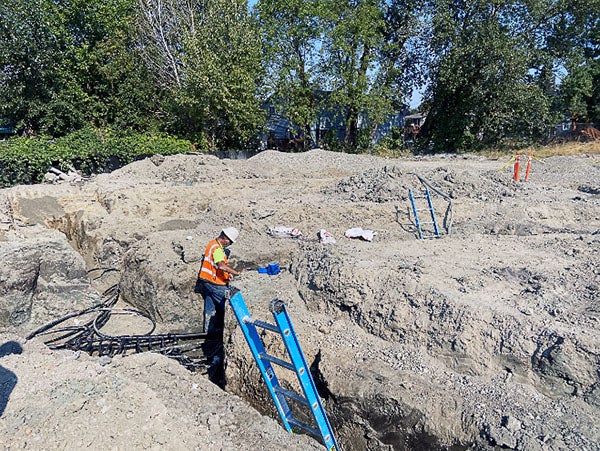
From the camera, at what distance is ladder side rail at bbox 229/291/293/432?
13.2 feet

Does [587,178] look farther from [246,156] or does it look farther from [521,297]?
[246,156]

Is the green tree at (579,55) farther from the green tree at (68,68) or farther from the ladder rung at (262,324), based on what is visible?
the ladder rung at (262,324)

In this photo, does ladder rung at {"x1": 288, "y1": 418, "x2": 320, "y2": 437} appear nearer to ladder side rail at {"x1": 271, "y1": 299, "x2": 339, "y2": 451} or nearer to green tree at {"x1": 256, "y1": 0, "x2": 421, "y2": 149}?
ladder side rail at {"x1": 271, "y1": 299, "x2": 339, "y2": 451}

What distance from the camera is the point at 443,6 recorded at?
23609 mm

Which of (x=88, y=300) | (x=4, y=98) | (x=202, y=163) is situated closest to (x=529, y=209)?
(x=88, y=300)

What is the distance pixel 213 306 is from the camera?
20.9 ft

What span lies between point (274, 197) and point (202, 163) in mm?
4304

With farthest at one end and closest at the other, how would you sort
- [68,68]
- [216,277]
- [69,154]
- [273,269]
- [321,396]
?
[68,68] < [69,154] < [216,277] < [273,269] < [321,396]

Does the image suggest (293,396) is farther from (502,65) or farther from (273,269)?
(502,65)

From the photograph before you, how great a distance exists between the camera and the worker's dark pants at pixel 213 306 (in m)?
6.14

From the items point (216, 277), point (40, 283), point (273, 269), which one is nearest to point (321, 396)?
point (273, 269)

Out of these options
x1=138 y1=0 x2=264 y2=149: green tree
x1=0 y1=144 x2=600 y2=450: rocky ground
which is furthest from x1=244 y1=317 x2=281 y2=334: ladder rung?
x1=138 y1=0 x2=264 y2=149: green tree

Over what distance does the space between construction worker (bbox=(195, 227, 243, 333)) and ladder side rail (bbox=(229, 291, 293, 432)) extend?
1701 millimetres

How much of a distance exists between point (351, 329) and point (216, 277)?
218 cm
